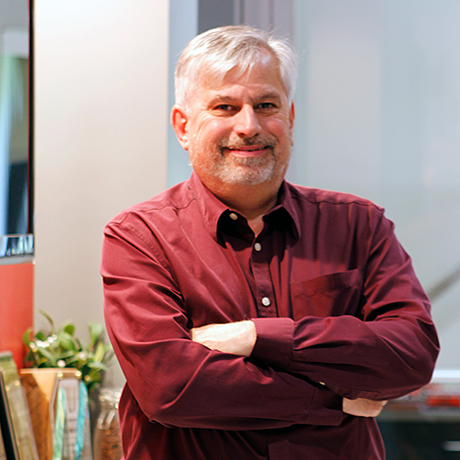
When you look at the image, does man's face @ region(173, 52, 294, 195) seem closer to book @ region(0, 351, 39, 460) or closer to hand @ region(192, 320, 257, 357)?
hand @ region(192, 320, 257, 357)

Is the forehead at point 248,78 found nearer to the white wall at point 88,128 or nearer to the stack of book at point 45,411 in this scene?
the white wall at point 88,128

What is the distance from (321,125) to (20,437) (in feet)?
5.79

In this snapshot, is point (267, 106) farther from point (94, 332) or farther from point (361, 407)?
point (94, 332)

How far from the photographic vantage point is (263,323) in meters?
1.25

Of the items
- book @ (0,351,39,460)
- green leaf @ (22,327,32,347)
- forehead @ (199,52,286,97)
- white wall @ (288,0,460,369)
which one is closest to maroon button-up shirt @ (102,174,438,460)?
forehead @ (199,52,286,97)

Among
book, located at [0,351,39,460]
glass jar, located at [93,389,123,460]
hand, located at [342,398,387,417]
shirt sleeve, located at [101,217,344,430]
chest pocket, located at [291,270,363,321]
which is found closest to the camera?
shirt sleeve, located at [101,217,344,430]

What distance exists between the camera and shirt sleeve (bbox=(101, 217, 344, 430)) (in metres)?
1.16

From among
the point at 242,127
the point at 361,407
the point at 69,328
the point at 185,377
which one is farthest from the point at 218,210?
the point at 69,328

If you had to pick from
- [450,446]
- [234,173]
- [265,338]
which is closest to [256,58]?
→ [234,173]

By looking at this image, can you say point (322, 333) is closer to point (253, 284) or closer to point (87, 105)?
point (253, 284)

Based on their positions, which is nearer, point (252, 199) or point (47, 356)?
point (252, 199)

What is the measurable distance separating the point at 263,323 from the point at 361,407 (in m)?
0.32

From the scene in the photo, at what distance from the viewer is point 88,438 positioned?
1886 millimetres

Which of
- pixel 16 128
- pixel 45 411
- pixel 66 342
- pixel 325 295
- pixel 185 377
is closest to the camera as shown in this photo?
pixel 185 377
